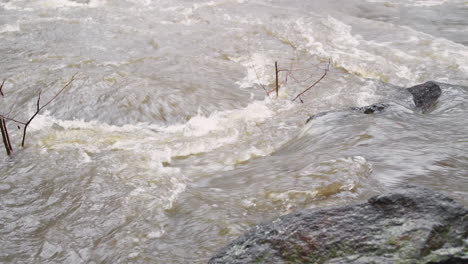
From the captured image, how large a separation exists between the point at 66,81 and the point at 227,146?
305 centimetres

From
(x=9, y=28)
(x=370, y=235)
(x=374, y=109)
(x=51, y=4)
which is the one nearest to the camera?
(x=370, y=235)

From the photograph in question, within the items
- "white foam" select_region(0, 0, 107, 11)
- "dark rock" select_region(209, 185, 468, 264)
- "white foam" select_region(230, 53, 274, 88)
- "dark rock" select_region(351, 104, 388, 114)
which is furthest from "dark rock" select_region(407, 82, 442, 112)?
"white foam" select_region(0, 0, 107, 11)

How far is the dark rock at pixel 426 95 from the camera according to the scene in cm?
549

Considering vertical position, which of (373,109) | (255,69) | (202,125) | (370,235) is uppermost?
(370,235)

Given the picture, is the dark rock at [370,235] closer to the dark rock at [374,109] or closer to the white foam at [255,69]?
the dark rock at [374,109]

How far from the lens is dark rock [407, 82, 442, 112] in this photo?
5492mm

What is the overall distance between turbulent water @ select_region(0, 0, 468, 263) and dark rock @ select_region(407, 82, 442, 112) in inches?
5.2

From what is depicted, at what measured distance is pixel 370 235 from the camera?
7.49 ft

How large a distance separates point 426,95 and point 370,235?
4.00 meters

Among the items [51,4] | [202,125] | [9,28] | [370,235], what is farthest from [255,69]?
[51,4]

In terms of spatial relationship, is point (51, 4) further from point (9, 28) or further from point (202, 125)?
point (202, 125)

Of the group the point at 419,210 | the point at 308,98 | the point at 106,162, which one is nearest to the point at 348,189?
the point at 419,210

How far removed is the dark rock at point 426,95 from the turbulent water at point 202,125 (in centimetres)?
13

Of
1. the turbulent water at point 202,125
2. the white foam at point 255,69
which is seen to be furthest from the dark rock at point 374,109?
the white foam at point 255,69
